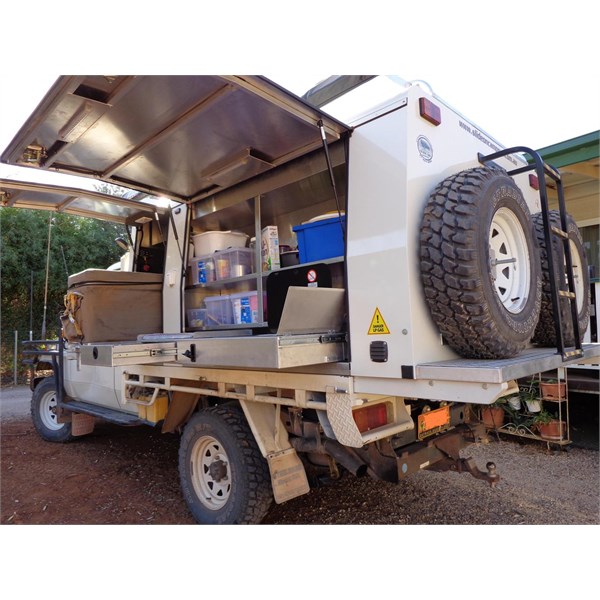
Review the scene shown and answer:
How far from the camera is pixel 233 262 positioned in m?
3.77

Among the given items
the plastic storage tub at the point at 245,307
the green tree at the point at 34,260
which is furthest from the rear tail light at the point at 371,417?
the green tree at the point at 34,260

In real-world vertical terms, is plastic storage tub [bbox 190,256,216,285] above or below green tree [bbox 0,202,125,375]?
below

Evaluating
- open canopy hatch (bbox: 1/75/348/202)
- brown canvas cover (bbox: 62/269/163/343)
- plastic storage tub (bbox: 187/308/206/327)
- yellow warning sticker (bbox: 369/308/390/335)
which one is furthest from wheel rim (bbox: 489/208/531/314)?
brown canvas cover (bbox: 62/269/163/343)

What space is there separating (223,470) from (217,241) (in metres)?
1.98

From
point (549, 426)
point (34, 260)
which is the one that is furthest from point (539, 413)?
point (34, 260)

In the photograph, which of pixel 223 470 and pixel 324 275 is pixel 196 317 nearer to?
pixel 223 470

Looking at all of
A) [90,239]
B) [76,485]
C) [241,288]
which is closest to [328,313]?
[241,288]

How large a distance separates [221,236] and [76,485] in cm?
276

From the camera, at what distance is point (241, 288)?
12.8 ft

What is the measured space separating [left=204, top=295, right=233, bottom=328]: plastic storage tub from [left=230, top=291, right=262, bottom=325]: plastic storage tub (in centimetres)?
7

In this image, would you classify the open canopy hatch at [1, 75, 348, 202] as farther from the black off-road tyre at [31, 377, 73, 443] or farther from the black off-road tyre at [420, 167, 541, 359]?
the black off-road tyre at [31, 377, 73, 443]

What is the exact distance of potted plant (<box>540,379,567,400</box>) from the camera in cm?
456

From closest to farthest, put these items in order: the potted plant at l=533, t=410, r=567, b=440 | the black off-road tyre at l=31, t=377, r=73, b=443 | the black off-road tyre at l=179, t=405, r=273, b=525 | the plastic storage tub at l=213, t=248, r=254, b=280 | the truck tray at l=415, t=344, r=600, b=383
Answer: the truck tray at l=415, t=344, r=600, b=383 < the black off-road tyre at l=179, t=405, r=273, b=525 < the plastic storage tub at l=213, t=248, r=254, b=280 < the potted plant at l=533, t=410, r=567, b=440 < the black off-road tyre at l=31, t=377, r=73, b=443

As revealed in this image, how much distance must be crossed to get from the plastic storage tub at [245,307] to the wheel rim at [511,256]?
72.4 inches
